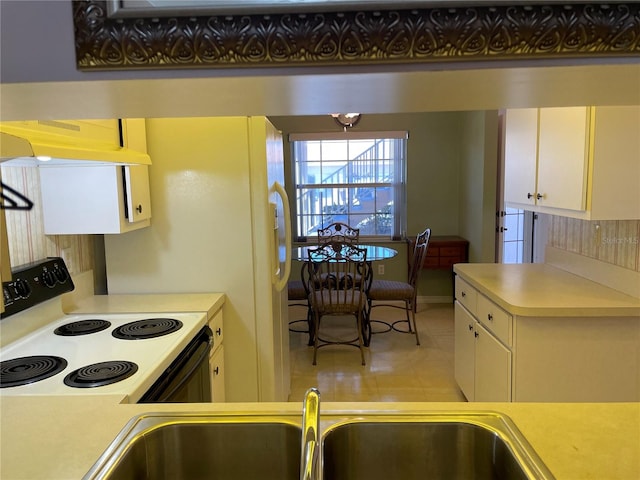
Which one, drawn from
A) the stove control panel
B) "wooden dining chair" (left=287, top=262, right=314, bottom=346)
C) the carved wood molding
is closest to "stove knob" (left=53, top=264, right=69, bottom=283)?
the stove control panel

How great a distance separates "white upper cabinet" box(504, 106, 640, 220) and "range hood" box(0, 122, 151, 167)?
202 centimetres

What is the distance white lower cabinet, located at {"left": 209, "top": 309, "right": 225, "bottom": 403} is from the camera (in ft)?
7.33

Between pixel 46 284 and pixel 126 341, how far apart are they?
483 mm

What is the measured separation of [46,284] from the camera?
1.96 metres

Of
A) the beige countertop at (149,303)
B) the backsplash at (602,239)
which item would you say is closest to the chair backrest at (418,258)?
the backsplash at (602,239)

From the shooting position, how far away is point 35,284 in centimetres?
189

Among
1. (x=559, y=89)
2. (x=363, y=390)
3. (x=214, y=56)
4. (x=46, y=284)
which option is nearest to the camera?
(x=214, y=56)

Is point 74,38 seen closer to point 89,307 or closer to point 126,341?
point 126,341

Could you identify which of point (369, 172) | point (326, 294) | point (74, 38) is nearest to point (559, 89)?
point (74, 38)

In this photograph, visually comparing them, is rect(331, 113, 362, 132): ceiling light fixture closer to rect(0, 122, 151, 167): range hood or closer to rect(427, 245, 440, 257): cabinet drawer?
rect(427, 245, 440, 257): cabinet drawer

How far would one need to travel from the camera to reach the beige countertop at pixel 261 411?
866 millimetres

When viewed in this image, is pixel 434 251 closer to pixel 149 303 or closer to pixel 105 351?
pixel 149 303

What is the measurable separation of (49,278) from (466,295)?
230 centimetres

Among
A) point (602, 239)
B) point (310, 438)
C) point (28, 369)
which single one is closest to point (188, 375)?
point (28, 369)
